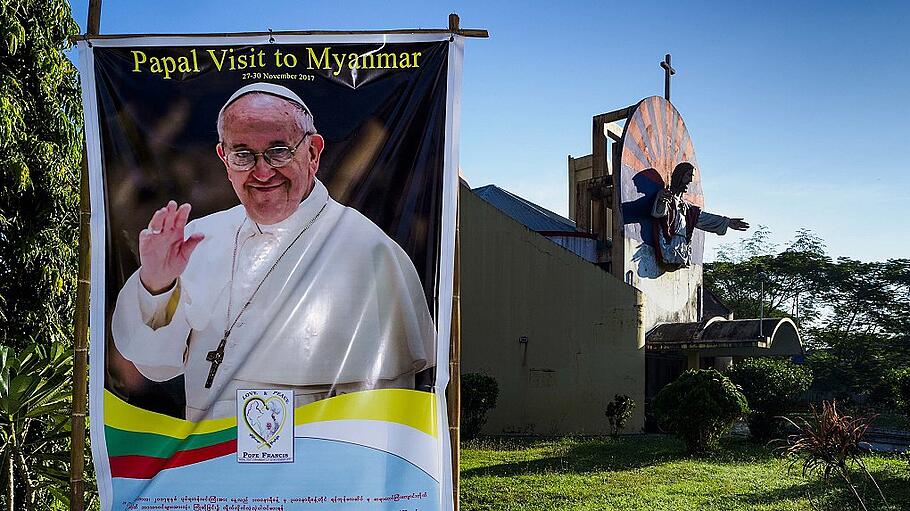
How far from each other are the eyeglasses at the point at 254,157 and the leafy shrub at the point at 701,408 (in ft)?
33.9

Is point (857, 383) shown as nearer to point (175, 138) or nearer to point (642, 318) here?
point (642, 318)

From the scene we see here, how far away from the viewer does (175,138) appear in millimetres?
4930

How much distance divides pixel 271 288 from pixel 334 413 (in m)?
0.80

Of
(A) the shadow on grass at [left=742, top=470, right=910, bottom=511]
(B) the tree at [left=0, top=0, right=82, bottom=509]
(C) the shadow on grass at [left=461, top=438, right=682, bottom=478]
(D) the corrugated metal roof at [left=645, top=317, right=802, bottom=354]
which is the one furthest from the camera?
(D) the corrugated metal roof at [left=645, top=317, right=802, bottom=354]

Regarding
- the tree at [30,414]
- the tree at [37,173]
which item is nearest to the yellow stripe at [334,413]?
the tree at [30,414]

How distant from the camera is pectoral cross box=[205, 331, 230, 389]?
15.8ft

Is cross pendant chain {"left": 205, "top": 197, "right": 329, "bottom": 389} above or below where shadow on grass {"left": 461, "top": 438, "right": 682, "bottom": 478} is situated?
above

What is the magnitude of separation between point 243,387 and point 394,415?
866 mm

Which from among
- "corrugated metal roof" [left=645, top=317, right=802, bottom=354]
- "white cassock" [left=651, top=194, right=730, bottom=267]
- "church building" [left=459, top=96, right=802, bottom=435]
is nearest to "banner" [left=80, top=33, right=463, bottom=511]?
"church building" [left=459, top=96, right=802, bottom=435]

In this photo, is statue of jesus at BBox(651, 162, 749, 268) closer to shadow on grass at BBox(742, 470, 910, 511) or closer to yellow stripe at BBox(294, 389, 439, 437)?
shadow on grass at BBox(742, 470, 910, 511)

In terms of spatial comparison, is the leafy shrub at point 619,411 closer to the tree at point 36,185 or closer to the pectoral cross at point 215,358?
the tree at point 36,185

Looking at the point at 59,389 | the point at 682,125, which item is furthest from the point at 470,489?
the point at 682,125

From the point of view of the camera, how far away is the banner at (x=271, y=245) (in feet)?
15.8

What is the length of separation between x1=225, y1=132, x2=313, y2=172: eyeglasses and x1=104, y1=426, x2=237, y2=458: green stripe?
1500 mm
